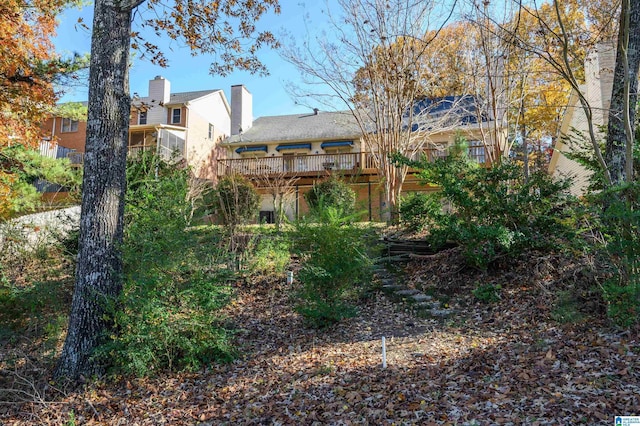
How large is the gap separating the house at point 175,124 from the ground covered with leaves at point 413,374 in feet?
51.4

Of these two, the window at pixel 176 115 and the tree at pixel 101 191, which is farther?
the window at pixel 176 115

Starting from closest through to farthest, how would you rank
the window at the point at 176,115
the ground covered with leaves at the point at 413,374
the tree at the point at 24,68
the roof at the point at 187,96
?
the ground covered with leaves at the point at 413,374 < the tree at the point at 24,68 < the window at the point at 176,115 < the roof at the point at 187,96

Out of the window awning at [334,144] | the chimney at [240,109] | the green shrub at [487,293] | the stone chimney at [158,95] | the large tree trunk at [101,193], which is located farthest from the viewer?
the chimney at [240,109]

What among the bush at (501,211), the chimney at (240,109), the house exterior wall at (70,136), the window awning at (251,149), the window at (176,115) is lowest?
the bush at (501,211)

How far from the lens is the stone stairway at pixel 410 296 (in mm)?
6484

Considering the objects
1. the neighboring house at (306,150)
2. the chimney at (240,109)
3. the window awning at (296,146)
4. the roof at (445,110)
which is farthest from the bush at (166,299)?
the chimney at (240,109)

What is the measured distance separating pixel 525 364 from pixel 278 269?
5.49 m

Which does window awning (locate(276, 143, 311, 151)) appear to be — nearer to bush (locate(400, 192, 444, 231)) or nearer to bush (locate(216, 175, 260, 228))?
bush (locate(216, 175, 260, 228))

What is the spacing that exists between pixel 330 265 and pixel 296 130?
1767cm

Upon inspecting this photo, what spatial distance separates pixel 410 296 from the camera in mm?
7199

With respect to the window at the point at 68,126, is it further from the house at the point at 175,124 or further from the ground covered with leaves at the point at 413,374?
the ground covered with leaves at the point at 413,374

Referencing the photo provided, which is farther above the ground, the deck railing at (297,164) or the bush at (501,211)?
the deck railing at (297,164)

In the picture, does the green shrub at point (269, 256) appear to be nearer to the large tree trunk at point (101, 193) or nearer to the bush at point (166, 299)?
the bush at point (166, 299)

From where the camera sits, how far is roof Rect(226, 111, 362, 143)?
69.9 ft
